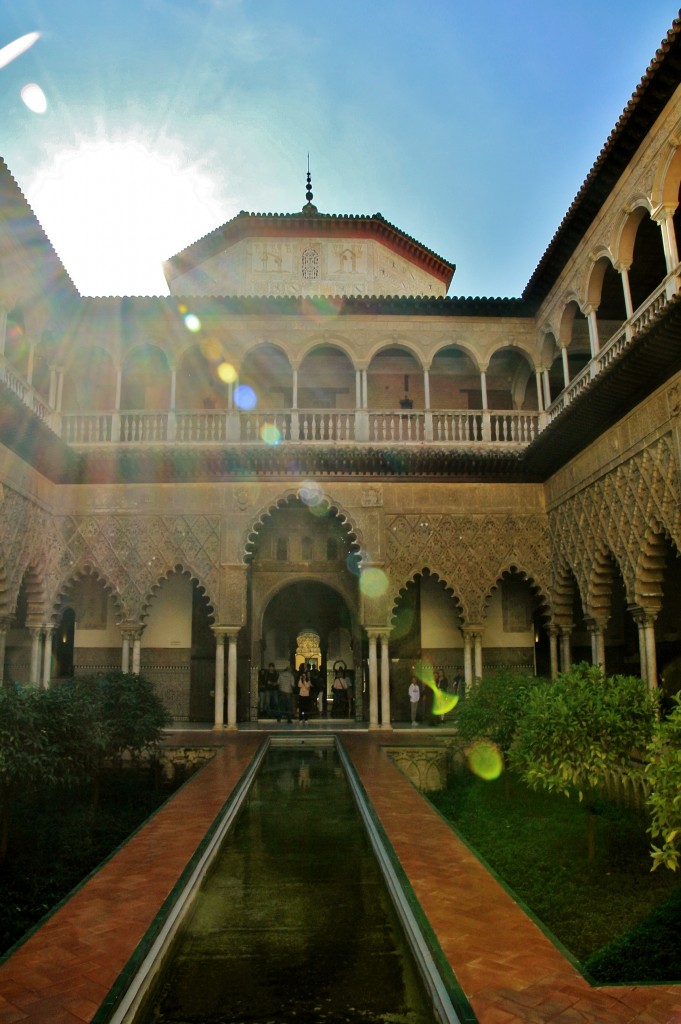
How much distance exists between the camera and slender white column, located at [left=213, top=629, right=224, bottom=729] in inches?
570

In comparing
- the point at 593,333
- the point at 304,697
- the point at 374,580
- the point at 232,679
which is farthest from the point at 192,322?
the point at 304,697

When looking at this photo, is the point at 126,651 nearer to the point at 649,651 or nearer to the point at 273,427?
the point at 273,427

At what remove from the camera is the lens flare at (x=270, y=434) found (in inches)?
590

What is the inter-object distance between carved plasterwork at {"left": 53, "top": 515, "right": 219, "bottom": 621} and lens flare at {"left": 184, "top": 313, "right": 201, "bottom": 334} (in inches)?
148

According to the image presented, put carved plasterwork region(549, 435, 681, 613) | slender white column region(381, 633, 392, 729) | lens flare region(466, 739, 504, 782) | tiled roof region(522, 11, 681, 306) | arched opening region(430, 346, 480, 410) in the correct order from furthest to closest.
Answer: arched opening region(430, 346, 480, 410) → slender white column region(381, 633, 392, 729) → lens flare region(466, 739, 504, 782) → carved plasterwork region(549, 435, 681, 613) → tiled roof region(522, 11, 681, 306)

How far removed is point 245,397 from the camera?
53.0 feet

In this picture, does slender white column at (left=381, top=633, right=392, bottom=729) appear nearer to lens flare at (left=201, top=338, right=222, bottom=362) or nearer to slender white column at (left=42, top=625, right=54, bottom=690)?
slender white column at (left=42, top=625, right=54, bottom=690)

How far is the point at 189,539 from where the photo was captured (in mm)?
14648

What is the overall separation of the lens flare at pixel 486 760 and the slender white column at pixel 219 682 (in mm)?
5145

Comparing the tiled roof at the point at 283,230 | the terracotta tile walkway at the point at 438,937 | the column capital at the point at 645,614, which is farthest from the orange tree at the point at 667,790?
the tiled roof at the point at 283,230

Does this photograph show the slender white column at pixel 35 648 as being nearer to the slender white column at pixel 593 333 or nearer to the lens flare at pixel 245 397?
the lens flare at pixel 245 397

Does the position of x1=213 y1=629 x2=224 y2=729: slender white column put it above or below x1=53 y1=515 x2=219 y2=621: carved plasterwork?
below

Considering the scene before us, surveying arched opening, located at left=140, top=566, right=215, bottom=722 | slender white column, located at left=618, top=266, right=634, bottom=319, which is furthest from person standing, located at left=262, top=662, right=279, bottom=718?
slender white column, located at left=618, top=266, right=634, bottom=319

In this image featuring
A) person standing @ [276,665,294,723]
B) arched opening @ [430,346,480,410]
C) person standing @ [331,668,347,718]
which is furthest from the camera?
person standing @ [331,668,347,718]
